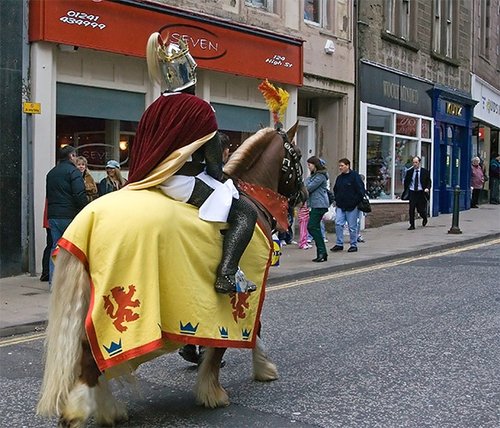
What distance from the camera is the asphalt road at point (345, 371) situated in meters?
4.73

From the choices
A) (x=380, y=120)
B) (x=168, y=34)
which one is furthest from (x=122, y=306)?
(x=380, y=120)

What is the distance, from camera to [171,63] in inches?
185

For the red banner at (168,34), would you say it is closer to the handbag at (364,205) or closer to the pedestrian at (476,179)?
the handbag at (364,205)

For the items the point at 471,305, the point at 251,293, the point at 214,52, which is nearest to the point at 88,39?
the point at 214,52

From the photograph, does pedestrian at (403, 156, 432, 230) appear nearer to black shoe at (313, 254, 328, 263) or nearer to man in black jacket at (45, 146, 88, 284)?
black shoe at (313, 254, 328, 263)

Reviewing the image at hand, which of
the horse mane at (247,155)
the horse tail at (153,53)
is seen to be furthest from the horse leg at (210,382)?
the horse tail at (153,53)

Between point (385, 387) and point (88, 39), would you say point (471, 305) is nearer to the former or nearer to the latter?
point (385, 387)

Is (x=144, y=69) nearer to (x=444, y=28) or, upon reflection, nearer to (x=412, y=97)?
(x=412, y=97)

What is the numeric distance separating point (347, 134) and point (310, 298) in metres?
9.87

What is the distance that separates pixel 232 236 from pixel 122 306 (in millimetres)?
872

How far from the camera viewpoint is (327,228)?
1792cm

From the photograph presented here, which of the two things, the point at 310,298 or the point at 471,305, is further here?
the point at 310,298

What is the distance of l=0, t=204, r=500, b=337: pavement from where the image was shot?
8273 mm

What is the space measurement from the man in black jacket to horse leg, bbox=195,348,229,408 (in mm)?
5273
